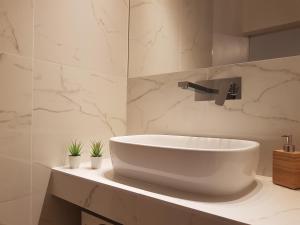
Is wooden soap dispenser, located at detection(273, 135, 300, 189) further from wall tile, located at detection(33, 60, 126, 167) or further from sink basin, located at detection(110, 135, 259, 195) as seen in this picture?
wall tile, located at detection(33, 60, 126, 167)

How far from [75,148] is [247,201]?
2.37ft

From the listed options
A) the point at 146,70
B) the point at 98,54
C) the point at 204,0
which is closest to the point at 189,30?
the point at 204,0

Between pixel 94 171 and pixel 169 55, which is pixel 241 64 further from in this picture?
pixel 94 171

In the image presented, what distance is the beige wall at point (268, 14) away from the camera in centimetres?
92

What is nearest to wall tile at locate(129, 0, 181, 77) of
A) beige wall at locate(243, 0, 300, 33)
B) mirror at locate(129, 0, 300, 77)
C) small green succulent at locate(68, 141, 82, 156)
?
mirror at locate(129, 0, 300, 77)

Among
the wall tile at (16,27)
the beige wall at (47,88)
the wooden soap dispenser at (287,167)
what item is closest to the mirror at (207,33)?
the beige wall at (47,88)

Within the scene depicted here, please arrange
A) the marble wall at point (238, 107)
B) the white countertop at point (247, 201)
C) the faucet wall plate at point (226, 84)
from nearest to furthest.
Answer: the white countertop at point (247, 201) → the marble wall at point (238, 107) → the faucet wall plate at point (226, 84)

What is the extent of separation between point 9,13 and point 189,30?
787 millimetres

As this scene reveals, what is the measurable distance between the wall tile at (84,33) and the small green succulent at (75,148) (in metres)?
0.37

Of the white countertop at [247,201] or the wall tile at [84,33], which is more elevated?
the wall tile at [84,33]

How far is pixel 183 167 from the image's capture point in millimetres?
709

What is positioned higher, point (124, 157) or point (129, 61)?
point (129, 61)

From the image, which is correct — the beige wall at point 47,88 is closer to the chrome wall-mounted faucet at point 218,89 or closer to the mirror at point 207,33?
the mirror at point 207,33

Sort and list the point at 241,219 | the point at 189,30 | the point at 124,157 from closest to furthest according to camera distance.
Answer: the point at 241,219, the point at 124,157, the point at 189,30
